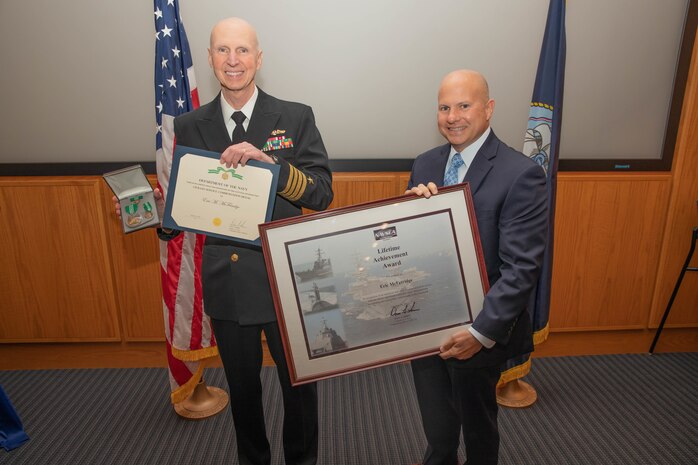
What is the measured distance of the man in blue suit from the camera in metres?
1.51

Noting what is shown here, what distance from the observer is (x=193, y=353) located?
265 cm

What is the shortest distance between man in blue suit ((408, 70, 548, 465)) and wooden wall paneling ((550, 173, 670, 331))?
168 cm

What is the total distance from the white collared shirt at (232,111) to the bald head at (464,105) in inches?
26.7

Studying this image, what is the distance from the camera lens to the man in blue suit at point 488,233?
1515 mm

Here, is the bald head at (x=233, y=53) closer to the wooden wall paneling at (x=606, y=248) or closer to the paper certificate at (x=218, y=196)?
the paper certificate at (x=218, y=196)

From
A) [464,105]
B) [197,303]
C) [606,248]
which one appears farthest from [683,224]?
[197,303]

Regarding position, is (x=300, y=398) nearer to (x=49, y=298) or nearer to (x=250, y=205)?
(x=250, y=205)

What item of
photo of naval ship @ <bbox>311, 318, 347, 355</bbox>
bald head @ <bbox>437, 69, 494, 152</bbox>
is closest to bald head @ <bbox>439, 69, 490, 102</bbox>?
bald head @ <bbox>437, 69, 494, 152</bbox>

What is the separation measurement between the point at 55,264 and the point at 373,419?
219cm

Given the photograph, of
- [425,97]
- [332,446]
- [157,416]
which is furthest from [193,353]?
[425,97]

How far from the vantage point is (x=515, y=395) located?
2.82 m

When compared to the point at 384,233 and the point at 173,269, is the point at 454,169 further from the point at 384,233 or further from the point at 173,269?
the point at 173,269

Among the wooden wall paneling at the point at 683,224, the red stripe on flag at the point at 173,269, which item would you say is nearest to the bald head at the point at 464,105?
the red stripe on flag at the point at 173,269

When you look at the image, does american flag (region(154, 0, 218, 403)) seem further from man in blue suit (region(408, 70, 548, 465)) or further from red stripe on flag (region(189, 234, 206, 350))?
man in blue suit (region(408, 70, 548, 465))
